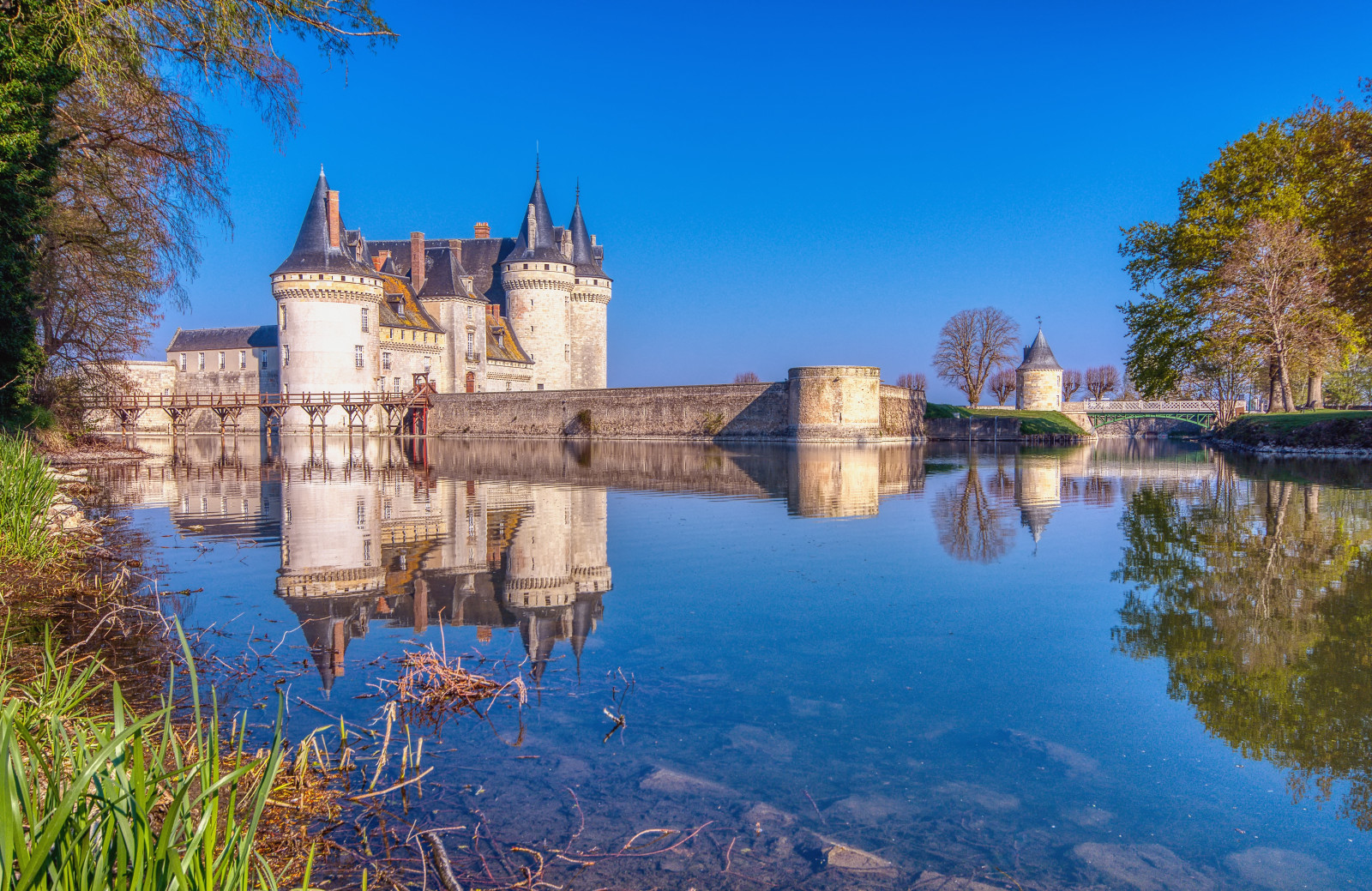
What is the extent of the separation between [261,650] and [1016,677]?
3.75 meters

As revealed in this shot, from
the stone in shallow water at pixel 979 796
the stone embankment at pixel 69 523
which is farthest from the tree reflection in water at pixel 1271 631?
the stone embankment at pixel 69 523

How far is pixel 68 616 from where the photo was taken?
4719mm

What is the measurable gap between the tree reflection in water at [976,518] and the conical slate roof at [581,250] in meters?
36.8

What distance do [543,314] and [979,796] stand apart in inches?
1851

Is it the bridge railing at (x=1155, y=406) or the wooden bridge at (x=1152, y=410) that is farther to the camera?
the bridge railing at (x=1155, y=406)

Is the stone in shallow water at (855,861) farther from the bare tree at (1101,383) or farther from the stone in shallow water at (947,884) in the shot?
the bare tree at (1101,383)

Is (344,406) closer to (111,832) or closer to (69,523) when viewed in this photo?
(69,523)

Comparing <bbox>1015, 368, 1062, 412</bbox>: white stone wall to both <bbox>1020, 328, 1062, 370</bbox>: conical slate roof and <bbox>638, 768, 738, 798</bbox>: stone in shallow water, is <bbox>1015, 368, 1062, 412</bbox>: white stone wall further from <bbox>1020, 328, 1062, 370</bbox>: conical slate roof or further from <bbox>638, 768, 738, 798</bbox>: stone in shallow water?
<bbox>638, 768, 738, 798</bbox>: stone in shallow water

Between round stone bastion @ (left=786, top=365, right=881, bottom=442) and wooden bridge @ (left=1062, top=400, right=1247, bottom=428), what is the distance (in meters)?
22.3

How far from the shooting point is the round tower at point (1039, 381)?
52188 mm

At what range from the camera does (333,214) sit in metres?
42.1

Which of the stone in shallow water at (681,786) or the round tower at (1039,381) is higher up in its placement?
the round tower at (1039,381)

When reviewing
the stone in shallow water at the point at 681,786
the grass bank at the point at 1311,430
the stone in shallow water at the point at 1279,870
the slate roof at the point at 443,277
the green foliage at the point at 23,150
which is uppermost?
the slate roof at the point at 443,277

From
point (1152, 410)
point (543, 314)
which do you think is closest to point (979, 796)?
point (543, 314)
